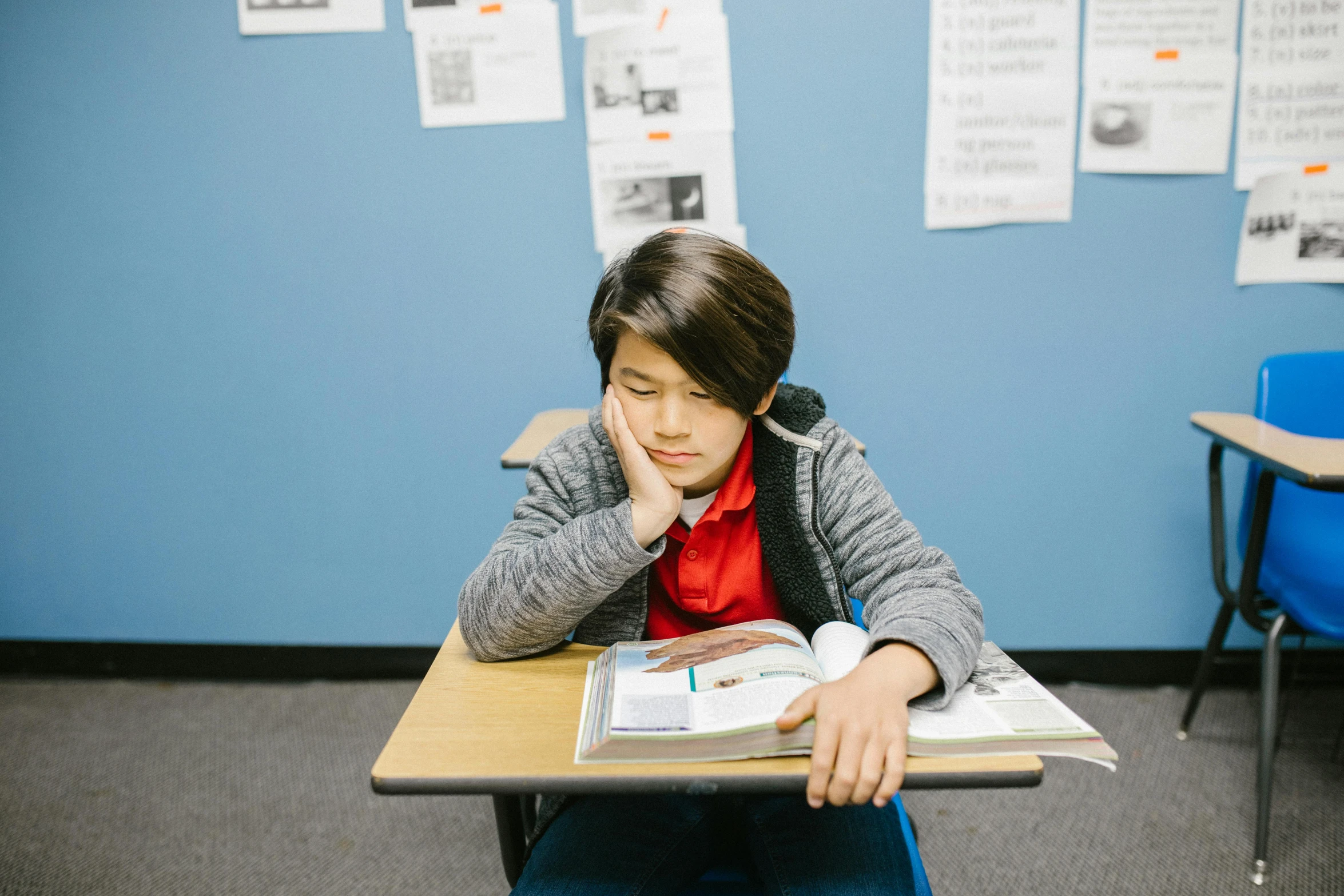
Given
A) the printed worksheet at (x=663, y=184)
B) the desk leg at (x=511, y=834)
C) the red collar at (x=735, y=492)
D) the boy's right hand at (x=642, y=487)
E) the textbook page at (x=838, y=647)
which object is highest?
the printed worksheet at (x=663, y=184)

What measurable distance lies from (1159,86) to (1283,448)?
90 cm

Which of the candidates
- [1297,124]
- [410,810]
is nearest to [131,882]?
[410,810]

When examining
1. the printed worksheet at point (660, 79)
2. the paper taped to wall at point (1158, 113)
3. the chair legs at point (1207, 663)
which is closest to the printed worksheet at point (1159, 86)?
the paper taped to wall at point (1158, 113)

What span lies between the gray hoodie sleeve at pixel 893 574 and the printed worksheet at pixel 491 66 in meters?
1.24

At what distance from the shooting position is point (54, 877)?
150 centimetres

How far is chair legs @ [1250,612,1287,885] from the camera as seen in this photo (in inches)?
54.9

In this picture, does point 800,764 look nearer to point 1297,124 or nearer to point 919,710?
point 919,710

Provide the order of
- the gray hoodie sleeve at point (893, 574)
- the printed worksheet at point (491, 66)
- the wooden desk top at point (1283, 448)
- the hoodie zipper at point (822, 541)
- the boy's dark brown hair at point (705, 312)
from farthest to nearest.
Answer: the printed worksheet at point (491, 66) < the wooden desk top at point (1283, 448) < the hoodie zipper at point (822, 541) < the boy's dark brown hair at point (705, 312) < the gray hoodie sleeve at point (893, 574)

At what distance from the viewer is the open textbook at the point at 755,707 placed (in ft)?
1.99

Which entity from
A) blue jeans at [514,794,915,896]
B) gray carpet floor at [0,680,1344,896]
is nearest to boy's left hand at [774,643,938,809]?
blue jeans at [514,794,915,896]

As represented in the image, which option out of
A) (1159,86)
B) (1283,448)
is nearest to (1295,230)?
(1159,86)

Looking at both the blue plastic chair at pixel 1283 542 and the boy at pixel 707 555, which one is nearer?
the boy at pixel 707 555

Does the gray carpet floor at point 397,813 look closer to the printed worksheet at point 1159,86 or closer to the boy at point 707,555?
the boy at point 707,555

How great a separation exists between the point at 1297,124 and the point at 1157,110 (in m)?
0.29
